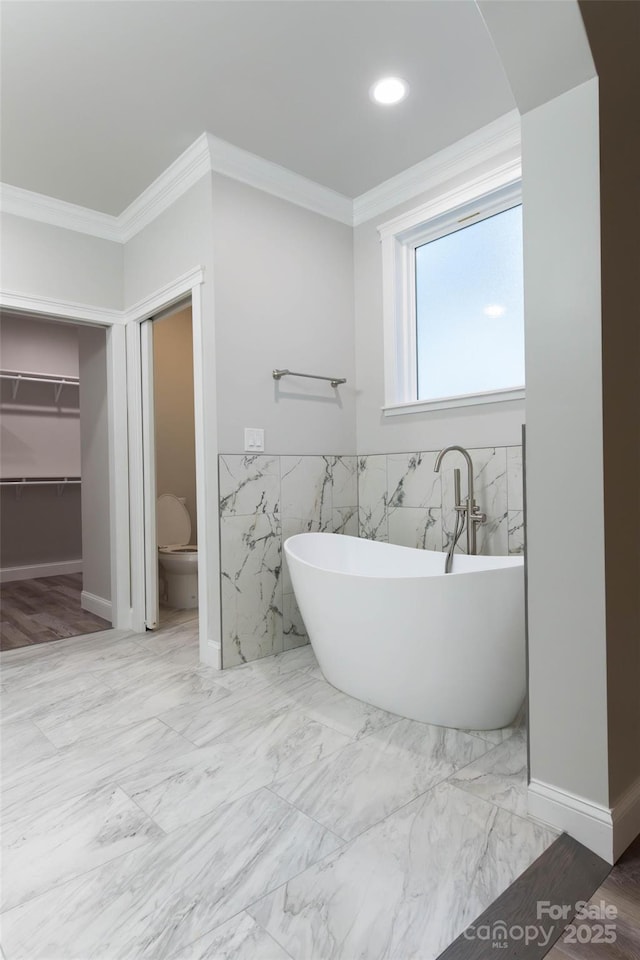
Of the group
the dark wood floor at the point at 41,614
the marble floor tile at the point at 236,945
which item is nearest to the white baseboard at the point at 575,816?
the marble floor tile at the point at 236,945

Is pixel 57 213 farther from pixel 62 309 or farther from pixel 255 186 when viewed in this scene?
pixel 255 186

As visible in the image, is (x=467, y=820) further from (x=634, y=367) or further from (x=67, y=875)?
(x=634, y=367)

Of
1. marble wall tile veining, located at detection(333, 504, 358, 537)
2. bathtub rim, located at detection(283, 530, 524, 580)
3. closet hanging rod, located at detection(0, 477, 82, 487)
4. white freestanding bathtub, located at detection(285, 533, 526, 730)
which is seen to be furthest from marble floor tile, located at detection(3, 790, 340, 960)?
closet hanging rod, located at detection(0, 477, 82, 487)

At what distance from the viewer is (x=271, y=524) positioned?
10.0 ft

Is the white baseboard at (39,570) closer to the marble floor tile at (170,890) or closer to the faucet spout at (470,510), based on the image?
the faucet spout at (470,510)

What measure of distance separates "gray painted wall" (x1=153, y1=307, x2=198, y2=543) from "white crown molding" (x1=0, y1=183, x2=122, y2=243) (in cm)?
123

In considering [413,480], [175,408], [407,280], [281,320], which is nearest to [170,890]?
[413,480]

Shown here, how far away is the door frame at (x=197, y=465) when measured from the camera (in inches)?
113

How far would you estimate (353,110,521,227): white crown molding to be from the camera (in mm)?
2693

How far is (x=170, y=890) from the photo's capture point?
1.33 metres

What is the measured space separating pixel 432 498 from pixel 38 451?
4.17m

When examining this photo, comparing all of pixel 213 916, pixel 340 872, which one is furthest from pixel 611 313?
pixel 213 916

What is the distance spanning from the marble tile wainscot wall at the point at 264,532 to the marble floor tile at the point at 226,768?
29.9 inches

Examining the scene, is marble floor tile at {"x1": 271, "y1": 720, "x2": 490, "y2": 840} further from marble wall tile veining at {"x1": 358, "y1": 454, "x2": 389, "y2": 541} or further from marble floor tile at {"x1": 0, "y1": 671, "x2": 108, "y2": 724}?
marble wall tile veining at {"x1": 358, "y1": 454, "x2": 389, "y2": 541}
